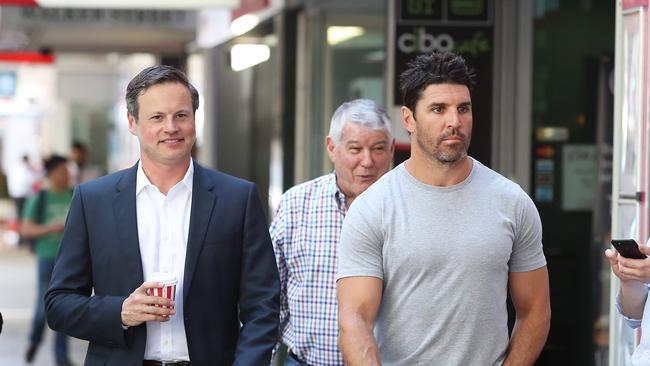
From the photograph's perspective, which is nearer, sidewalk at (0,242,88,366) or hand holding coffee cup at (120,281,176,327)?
hand holding coffee cup at (120,281,176,327)

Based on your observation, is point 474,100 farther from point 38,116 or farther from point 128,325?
point 38,116

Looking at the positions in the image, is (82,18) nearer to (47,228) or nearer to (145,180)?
(47,228)

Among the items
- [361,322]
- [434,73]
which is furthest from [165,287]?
[434,73]

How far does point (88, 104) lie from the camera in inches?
1548

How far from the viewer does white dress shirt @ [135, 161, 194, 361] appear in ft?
13.2

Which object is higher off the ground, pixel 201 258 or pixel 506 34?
pixel 506 34

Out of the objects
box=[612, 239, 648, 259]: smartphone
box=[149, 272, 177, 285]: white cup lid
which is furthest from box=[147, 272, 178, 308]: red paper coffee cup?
box=[612, 239, 648, 259]: smartphone

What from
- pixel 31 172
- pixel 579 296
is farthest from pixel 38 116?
pixel 579 296

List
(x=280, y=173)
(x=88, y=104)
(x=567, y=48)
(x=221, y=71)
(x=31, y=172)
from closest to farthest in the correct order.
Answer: (x=567, y=48) → (x=280, y=173) → (x=221, y=71) → (x=31, y=172) → (x=88, y=104)

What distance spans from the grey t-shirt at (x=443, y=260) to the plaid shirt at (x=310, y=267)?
3.84ft

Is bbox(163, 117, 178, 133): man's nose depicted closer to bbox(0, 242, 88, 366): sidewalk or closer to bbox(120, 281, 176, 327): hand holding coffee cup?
bbox(120, 281, 176, 327): hand holding coffee cup

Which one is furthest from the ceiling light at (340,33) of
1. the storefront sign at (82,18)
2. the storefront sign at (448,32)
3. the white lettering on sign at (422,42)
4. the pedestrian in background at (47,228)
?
the storefront sign at (82,18)

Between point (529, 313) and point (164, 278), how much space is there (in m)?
1.13

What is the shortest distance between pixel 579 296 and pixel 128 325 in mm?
6209
